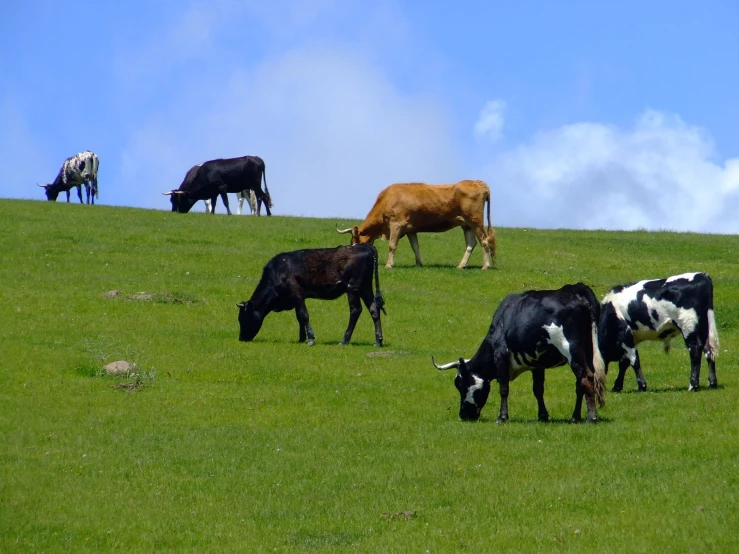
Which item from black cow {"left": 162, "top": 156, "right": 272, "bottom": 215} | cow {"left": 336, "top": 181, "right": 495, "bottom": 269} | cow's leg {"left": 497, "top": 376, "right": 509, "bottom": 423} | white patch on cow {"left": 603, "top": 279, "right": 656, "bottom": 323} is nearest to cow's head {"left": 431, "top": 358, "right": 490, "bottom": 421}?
cow's leg {"left": 497, "top": 376, "right": 509, "bottom": 423}

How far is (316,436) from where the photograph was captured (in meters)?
16.5

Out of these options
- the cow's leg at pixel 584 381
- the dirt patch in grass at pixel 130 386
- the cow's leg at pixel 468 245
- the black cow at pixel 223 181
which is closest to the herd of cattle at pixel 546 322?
the cow's leg at pixel 584 381

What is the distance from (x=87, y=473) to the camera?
14.4 m

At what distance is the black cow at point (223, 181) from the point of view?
49.4 m

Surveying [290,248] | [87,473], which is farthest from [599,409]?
[290,248]

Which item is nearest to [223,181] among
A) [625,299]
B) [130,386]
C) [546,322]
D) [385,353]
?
[385,353]

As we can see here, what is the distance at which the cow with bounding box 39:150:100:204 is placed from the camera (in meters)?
55.0

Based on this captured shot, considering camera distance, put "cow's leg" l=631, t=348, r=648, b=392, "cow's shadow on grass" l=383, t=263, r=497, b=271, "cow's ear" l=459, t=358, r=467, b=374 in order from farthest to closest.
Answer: "cow's shadow on grass" l=383, t=263, r=497, b=271, "cow's leg" l=631, t=348, r=648, b=392, "cow's ear" l=459, t=358, r=467, b=374

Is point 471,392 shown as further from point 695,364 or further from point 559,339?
point 695,364

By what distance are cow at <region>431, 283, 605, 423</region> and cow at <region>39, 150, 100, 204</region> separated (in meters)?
41.0

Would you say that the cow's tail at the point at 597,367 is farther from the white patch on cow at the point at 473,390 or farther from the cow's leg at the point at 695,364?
the cow's leg at the point at 695,364

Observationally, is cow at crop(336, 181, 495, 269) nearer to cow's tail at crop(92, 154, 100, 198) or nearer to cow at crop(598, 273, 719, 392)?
cow at crop(598, 273, 719, 392)

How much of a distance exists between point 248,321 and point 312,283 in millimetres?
1714

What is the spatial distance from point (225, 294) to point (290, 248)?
26.9 ft
